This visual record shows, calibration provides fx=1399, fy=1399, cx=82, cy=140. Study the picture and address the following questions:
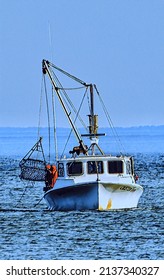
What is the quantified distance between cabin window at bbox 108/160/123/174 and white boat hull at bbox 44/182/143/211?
1.01m

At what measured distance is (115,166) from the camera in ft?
200

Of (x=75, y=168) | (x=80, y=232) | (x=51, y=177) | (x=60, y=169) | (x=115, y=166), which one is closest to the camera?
(x=80, y=232)

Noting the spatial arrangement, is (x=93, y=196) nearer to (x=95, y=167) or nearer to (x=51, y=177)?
(x=95, y=167)

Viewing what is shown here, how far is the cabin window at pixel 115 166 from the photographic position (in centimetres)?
6091

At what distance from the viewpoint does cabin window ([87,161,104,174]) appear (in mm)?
60781

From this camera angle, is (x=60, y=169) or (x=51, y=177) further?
(x=51, y=177)

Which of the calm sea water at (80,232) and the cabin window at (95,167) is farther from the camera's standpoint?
the cabin window at (95,167)

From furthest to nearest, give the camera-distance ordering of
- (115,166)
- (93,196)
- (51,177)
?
(51,177)
(115,166)
(93,196)

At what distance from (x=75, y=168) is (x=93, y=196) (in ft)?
5.46

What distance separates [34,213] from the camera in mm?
61844

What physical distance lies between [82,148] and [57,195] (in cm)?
423

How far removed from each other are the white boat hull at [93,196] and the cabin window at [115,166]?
39.7 inches

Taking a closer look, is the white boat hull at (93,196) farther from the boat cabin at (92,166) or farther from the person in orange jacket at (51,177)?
the person in orange jacket at (51,177)

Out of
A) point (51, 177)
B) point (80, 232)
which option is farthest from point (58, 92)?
point (80, 232)
